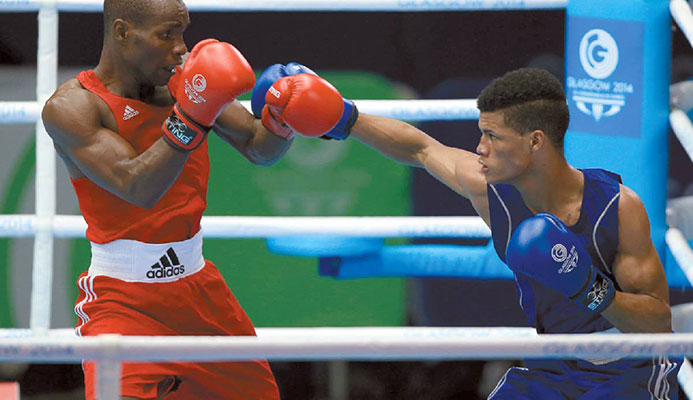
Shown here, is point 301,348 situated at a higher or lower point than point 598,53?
lower

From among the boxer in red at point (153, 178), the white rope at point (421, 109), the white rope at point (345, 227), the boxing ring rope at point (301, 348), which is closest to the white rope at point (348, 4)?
the white rope at point (421, 109)

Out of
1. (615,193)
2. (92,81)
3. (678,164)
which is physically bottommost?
(678,164)

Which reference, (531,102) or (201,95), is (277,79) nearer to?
(201,95)

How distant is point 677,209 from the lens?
10.1 ft

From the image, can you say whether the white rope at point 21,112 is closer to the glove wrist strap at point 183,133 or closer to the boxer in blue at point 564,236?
the glove wrist strap at point 183,133

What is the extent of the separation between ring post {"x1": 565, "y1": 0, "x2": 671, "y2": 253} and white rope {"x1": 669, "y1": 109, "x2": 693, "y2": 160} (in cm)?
4

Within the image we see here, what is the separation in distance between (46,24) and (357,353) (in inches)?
82.8

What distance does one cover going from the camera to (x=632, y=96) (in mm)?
3080

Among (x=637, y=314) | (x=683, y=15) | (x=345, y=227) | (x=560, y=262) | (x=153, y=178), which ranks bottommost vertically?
(x=345, y=227)

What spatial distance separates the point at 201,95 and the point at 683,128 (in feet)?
5.06

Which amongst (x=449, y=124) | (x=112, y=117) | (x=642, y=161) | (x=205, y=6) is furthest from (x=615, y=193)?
(x=449, y=124)

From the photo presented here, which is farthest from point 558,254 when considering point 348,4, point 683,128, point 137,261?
point 348,4

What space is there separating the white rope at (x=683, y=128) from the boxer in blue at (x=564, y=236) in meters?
0.69

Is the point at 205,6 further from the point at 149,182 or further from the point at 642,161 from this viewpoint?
the point at 642,161
